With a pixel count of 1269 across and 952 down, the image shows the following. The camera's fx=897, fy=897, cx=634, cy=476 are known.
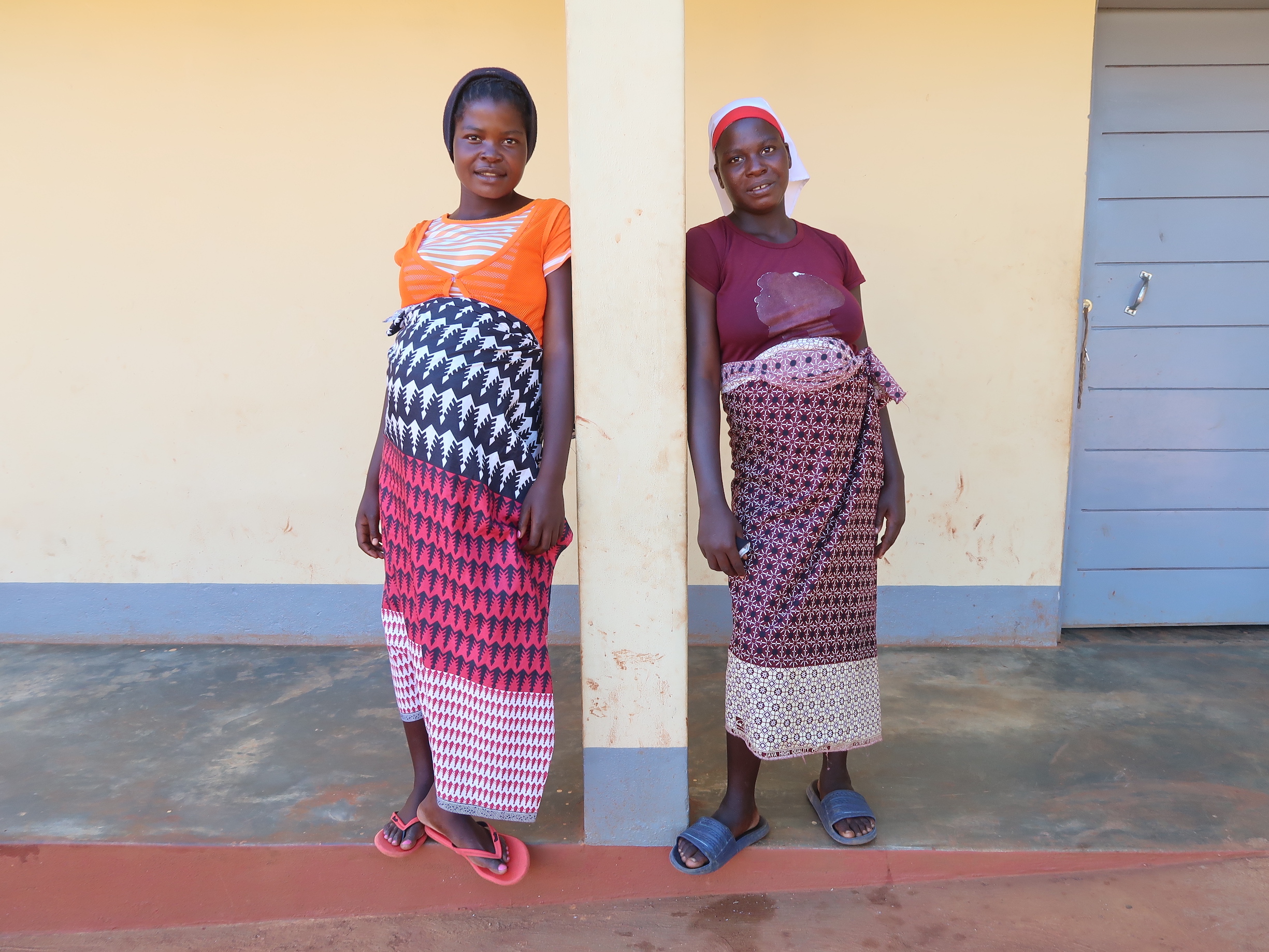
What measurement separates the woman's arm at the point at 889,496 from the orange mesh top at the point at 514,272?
800 mm

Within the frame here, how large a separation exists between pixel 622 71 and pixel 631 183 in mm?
230

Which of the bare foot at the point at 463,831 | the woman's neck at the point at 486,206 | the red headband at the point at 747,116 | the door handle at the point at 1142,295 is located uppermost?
the red headband at the point at 747,116

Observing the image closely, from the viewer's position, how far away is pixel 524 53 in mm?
3377

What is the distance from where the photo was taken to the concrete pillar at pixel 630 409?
193 cm

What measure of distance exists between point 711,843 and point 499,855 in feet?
1.67

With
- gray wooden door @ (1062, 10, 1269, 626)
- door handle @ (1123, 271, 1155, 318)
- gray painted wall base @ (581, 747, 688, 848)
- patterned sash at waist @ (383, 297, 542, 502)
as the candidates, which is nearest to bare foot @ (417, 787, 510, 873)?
gray painted wall base @ (581, 747, 688, 848)

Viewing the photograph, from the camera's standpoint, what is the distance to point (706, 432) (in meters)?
2.12

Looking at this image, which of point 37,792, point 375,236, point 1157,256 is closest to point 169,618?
point 37,792

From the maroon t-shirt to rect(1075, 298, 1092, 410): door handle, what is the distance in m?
1.84

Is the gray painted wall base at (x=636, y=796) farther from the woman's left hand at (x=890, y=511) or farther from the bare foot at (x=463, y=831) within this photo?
the woman's left hand at (x=890, y=511)

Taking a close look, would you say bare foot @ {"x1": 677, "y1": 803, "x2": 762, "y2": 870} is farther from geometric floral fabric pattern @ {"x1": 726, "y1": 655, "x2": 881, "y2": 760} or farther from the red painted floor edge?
geometric floral fabric pattern @ {"x1": 726, "y1": 655, "x2": 881, "y2": 760}

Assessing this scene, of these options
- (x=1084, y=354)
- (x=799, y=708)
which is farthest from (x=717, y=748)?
(x=1084, y=354)

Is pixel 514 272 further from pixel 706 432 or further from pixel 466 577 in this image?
pixel 466 577

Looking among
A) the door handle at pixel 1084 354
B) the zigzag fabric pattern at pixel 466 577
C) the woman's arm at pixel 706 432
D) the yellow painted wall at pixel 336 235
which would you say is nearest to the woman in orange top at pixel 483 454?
the zigzag fabric pattern at pixel 466 577
